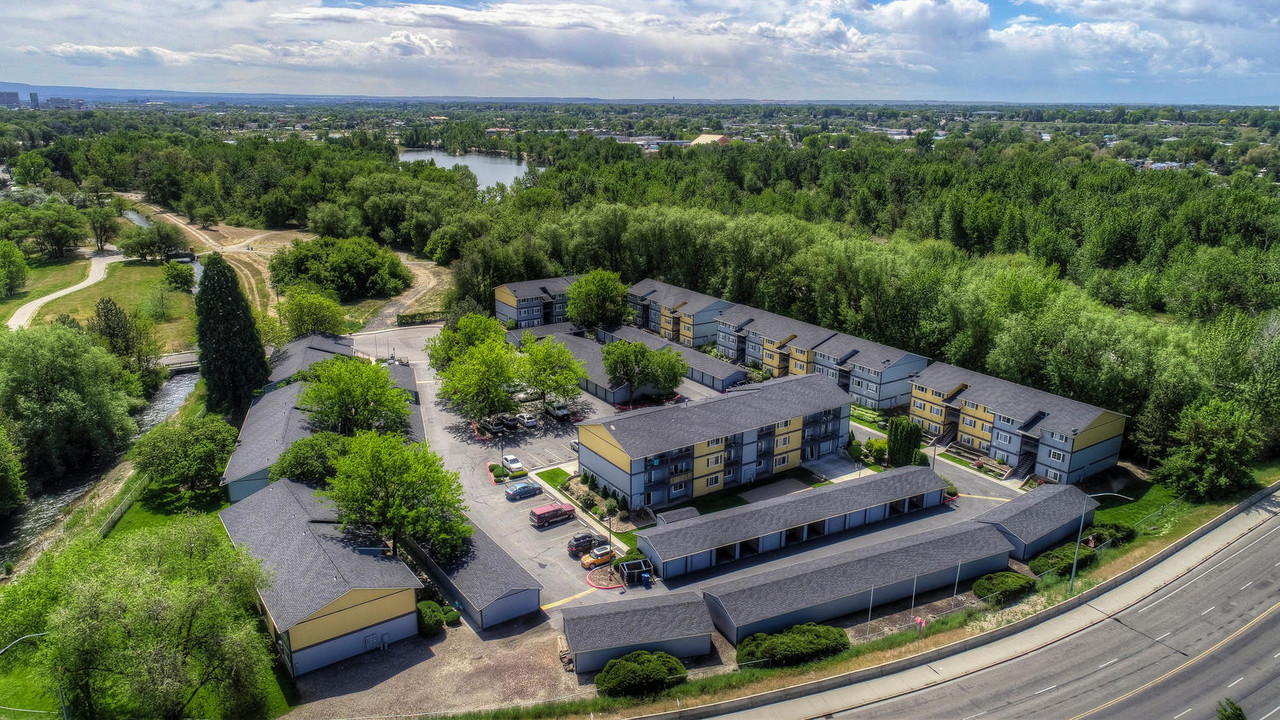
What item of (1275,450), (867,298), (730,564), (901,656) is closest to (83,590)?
(730,564)

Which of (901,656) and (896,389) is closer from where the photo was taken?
(901,656)

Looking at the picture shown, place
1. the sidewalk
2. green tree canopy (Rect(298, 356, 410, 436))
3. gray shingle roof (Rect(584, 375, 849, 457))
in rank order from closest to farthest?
1. the sidewalk
2. gray shingle roof (Rect(584, 375, 849, 457))
3. green tree canopy (Rect(298, 356, 410, 436))

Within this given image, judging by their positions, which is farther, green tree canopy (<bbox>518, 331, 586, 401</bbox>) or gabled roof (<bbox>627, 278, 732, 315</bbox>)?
gabled roof (<bbox>627, 278, 732, 315</bbox>)

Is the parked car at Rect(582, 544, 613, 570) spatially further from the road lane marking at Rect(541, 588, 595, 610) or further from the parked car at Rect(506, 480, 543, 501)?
the parked car at Rect(506, 480, 543, 501)

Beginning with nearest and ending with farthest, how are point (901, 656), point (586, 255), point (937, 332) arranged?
point (901, 656)
point (937, 332)
point (586, 255)

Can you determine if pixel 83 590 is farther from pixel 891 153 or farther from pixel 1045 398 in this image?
→ pixel 891 153

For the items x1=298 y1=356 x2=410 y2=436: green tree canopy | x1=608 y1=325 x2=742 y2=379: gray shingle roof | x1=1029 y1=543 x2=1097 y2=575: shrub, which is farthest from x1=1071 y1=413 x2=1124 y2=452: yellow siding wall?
x1=298 y1=356 x2=410 y2=436: green tree canopy

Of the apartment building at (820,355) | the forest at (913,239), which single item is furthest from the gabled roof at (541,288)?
the apartment building at (820,355)
